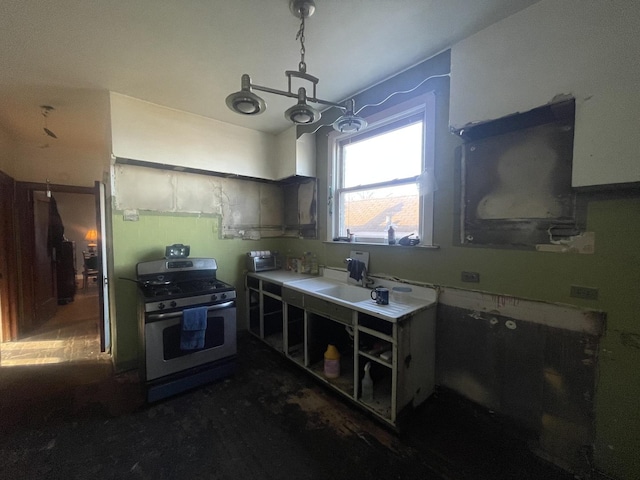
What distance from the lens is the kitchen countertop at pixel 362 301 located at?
1694mm

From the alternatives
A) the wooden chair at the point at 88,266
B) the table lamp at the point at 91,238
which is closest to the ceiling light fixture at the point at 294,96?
the wooden chair at the point at 88,266

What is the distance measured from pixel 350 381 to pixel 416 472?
0.73m

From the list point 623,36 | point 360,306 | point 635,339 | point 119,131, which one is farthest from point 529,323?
point 119,131

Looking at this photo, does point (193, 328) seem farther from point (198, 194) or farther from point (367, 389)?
point (198, 194)

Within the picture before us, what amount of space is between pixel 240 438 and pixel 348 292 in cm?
139

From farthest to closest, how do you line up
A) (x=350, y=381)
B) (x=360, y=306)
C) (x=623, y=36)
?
(x=350, y=381) < (x=360, y=306) < (x=623, y=36)

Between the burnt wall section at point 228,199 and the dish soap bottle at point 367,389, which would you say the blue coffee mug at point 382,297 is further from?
the burnt wall section at point 228,199

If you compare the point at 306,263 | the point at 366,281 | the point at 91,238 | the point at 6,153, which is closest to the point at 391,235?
the point at 366,281

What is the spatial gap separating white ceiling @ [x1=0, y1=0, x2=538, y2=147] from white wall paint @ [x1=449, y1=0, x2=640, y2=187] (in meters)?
0.20

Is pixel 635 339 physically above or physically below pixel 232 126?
below

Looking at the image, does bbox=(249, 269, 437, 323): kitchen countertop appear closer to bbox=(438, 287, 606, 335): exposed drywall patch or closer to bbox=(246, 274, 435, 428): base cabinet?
bbox=(246, 274, 435, 428): base cabinet

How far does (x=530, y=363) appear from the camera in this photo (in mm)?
1556

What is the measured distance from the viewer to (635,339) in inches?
49.3

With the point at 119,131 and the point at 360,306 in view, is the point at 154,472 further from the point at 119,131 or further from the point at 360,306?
the point at 119,131
